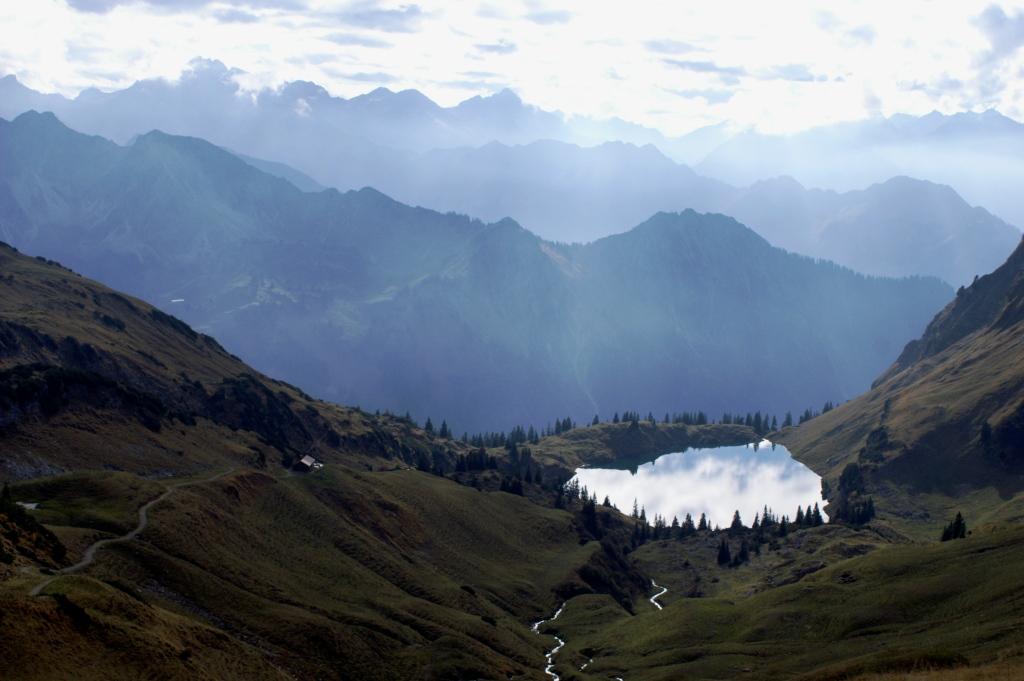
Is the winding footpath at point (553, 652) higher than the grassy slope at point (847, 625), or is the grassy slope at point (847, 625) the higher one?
the grassy slope at point (847, 625)

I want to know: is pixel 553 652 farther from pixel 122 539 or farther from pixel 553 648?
pixel 122 539

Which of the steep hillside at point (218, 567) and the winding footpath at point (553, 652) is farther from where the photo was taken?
the winding footpath at point (553, 652)

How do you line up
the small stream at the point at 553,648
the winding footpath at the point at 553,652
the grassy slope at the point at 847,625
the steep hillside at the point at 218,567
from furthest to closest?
the small stream at the point at 553,648
the winding footpath at the point at 553,652
the grassy slope at the point at 847,625
the steep hillside at the point at 218,567

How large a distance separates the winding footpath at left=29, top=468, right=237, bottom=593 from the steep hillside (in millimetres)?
386

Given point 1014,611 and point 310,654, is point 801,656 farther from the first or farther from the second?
point 310,654

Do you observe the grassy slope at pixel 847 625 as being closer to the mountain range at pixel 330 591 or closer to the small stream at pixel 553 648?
the mountain range at pixel 330 591

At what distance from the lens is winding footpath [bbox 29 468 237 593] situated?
Result: 85.0 meters

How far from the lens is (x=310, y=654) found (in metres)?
110

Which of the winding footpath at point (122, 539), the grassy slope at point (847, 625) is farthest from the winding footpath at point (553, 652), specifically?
the winding footpath at point (122, 539)

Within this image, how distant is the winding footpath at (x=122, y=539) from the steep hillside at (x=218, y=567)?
1.27ft

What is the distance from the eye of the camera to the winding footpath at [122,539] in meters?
85.0

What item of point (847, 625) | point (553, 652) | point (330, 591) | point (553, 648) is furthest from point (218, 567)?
point (847, 625)

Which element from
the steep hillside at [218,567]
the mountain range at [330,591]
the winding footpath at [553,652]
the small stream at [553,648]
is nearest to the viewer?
the steep hillside at [218,567]

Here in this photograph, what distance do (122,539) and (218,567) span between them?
38.1ft
